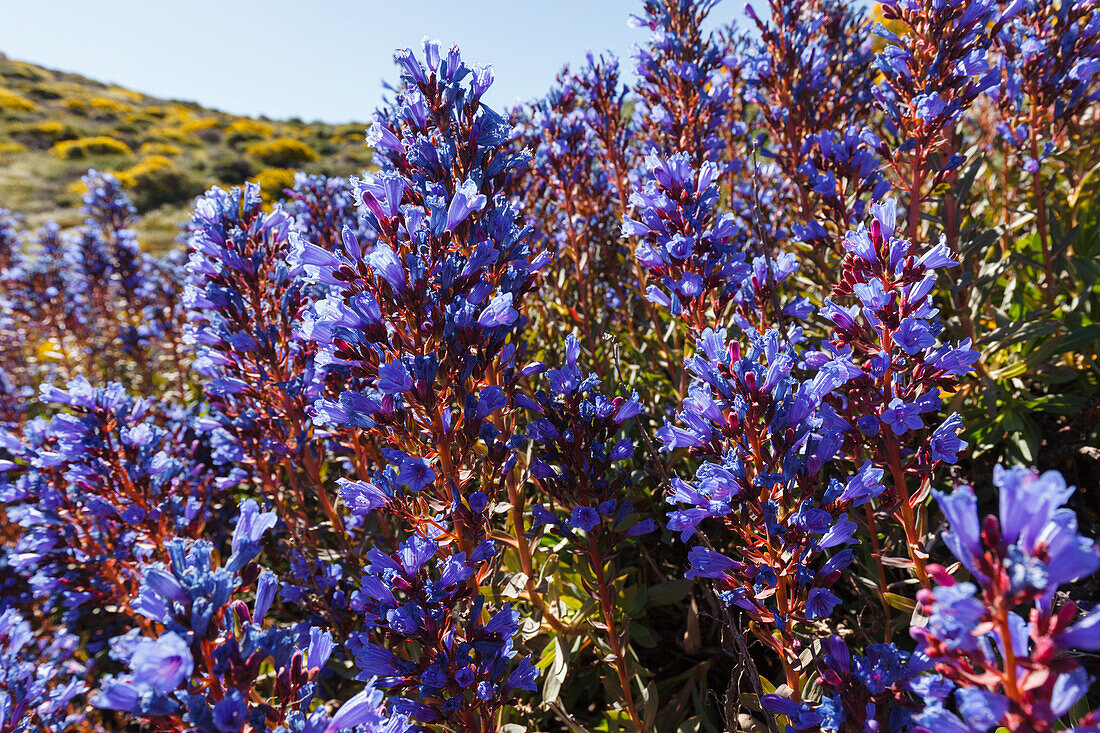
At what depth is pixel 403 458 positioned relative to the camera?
210 centimetres

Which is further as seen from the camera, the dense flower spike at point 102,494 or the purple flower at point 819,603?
the dense flower spike at point 102,494

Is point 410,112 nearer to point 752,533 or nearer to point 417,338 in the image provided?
point 417,338

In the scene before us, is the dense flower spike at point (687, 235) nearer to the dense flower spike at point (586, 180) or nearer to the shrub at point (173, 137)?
the dense flower spike at point (586, 180)

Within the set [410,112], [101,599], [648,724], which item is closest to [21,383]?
[101,599]

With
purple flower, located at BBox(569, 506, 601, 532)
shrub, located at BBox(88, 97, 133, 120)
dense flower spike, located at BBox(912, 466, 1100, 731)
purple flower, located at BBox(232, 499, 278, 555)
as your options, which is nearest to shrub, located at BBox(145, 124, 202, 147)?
shrub, located at BBox(88, 97, 133, 120)

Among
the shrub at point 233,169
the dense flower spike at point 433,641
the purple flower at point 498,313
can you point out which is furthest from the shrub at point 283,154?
the dense flower spike at point 433,641

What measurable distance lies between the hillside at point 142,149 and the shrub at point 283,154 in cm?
8

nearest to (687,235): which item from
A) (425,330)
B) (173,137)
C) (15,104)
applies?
(425,330)

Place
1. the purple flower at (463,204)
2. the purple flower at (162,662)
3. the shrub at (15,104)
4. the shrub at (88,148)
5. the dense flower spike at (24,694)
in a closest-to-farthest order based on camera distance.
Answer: the purple flower at (162,662)
the purple flower at (463,204)
the dense flower spike at (24,694)
the shrub at (88,148)
the shrub at (15,104)

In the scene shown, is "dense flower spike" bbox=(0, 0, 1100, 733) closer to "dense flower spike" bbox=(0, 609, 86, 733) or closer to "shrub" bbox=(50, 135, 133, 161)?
"dense flower spike" bbox=(0, 609, 86, 733)

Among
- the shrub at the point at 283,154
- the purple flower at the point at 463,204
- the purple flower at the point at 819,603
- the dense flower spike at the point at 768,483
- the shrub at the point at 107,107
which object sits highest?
the shrub at the point at 107,107

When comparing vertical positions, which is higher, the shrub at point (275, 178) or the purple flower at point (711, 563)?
the shrub at point (275, 178)

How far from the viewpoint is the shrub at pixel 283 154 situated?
44.4 metres

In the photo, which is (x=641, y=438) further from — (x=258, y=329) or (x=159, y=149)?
(x=159, y=149)
